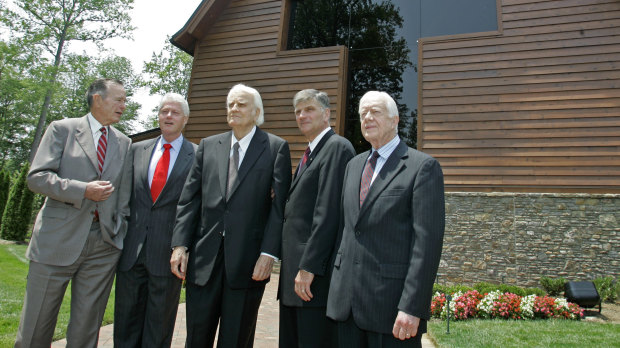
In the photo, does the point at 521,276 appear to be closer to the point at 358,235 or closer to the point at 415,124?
the point at 415,124

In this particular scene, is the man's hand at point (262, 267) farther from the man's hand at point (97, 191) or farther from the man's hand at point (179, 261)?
the man's hand at point (97, 191)

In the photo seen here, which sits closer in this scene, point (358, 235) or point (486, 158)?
point (358, 235)

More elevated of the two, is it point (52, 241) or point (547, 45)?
point (547, 45)

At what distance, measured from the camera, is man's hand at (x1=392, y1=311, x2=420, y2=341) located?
6.64ft

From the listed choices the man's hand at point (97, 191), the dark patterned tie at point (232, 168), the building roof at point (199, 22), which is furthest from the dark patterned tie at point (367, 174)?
the building roof at point (199, 22)

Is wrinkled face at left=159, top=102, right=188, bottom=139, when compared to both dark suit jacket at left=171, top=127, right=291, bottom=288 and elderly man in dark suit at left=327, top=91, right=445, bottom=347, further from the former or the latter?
elderly man in dark suit at left=327, top=91, right=445, bottom=347

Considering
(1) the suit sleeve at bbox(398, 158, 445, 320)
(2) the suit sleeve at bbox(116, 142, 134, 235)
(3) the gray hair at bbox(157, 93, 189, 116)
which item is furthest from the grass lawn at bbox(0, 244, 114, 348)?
(1) the suit sleeve at bbox(398, 158, 445, 320)

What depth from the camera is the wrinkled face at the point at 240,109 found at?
3.02m

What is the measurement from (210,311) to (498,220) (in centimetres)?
783

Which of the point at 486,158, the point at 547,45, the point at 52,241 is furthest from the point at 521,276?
the point at 52,241

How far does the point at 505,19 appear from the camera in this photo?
936 cm

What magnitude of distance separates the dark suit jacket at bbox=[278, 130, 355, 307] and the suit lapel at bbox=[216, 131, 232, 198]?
51cm

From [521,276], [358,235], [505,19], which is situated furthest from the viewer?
[505,19]

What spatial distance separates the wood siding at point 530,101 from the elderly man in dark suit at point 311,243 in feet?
23.8
